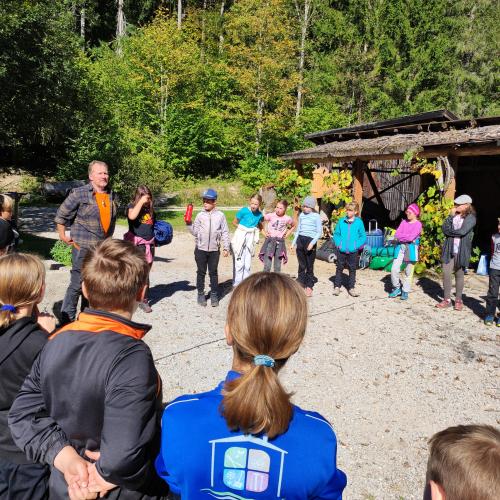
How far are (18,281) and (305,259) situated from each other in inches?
245

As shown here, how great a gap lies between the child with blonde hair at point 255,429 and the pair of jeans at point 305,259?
6.40m

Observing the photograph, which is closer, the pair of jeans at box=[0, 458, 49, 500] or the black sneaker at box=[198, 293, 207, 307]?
the pair of jeans at box=[0, 458, 49, 500]

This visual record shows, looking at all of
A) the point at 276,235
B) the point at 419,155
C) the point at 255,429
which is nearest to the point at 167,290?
the point at 276,235

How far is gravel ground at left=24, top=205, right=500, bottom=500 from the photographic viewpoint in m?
3.69

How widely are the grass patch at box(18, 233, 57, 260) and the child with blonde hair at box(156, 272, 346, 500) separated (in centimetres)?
959

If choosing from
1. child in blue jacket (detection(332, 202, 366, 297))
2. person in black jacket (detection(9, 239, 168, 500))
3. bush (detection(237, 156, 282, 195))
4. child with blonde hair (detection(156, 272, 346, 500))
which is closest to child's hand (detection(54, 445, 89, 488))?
person in black jacket (detection(9, 239, 168, 500))

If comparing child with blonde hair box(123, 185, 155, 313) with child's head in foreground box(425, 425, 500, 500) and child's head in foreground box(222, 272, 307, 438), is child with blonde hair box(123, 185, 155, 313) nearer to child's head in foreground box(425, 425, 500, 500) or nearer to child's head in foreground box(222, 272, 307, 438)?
child's head in foreground box(222, 272, 307, 438)

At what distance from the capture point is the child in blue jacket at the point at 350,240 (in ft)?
26.0

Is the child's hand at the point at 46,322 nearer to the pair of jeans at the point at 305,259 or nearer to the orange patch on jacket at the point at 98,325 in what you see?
the orange patch on jacket at the point at 98,325

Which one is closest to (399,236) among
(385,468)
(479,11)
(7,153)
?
(385,468)

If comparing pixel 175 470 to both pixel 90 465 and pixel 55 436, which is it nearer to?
pixel 90 465

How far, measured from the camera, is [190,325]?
628 centimetres

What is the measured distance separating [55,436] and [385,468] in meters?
2.76

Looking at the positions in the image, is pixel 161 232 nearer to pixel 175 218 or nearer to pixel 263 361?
→ pixel 263 361
